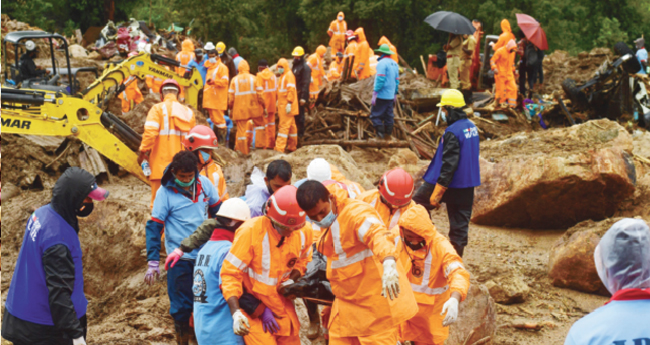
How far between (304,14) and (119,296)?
23.3m

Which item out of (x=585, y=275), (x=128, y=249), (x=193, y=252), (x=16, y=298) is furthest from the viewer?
(x=128, y=249)

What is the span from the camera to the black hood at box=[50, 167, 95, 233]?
3629mm

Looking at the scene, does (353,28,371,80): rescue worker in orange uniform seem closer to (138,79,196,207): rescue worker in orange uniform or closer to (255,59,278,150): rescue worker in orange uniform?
(255,59,278,150): rescue worker in orange uniform

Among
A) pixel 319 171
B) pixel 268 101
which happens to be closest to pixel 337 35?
pixel 268 101

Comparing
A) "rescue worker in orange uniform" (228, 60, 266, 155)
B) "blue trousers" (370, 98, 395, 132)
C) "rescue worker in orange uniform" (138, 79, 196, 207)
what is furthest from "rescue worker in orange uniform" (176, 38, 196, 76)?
"rescue worker in orange uniform" (138, 79, 196, 207)

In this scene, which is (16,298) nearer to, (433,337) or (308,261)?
(308,261)

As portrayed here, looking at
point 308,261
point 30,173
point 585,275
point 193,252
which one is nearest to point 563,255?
point 585,275

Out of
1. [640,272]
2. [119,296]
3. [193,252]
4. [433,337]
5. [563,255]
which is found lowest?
[119,296]

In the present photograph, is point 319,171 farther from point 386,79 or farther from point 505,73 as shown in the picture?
point 505,73

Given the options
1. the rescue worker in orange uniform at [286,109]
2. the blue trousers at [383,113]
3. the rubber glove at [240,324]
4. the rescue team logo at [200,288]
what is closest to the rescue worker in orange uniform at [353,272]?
the rubber glove at [240,324]

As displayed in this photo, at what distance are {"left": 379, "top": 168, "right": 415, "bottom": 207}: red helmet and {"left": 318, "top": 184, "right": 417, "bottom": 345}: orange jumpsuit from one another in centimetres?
74

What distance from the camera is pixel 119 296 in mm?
6867

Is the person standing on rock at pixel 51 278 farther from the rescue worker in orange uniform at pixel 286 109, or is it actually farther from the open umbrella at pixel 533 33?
the open umbrella at pixel 533 33

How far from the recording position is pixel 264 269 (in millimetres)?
3727
